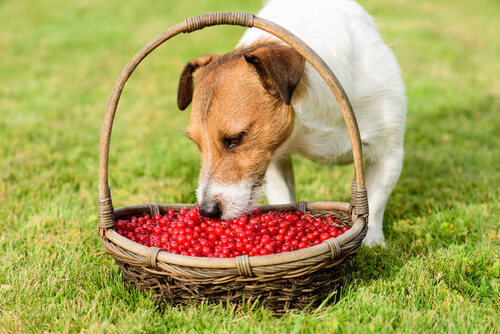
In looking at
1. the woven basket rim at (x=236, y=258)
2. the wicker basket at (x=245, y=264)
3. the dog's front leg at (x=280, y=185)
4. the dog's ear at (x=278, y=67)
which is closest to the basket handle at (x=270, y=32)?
the wicker basket at (x=245, y=264)

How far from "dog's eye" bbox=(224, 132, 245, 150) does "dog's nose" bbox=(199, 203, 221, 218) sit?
1.12 feet

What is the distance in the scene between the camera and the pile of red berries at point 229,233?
8.34ft

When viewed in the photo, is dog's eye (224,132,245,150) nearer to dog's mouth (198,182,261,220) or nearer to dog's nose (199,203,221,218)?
dog's mouth (198,182,261,220)

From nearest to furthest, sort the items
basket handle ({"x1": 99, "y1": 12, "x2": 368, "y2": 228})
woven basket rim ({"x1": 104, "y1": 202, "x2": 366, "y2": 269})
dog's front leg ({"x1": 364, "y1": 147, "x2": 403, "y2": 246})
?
woven basket rim ({"x1": 104, "y1": 202, "x2": 366, "y2": 269}) < basket handle ({"x1": 99, "y1": 12, "x2": 368, "y2": 228}) < dog's front leg ({"x1": 364, "y1": 147, "x2": 403, "y2": 246})

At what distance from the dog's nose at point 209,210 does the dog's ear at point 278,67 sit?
67 cm

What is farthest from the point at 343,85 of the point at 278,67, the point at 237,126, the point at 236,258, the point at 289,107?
the point at 236,258

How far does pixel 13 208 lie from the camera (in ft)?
12.4

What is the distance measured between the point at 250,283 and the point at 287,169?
154 cm

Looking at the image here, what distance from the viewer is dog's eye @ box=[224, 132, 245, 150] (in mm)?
2750

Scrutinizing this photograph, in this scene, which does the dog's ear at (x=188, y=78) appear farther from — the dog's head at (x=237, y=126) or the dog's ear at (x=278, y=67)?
the dog's ear at (x=278, y=67)

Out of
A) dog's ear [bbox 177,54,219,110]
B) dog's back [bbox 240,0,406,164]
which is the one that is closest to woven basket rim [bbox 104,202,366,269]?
dog's back [bbox 240,0,406,164]

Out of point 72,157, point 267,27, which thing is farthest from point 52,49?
point 267,27

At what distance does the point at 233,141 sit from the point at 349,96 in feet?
2.80

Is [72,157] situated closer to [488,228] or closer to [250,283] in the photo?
[250,283]
